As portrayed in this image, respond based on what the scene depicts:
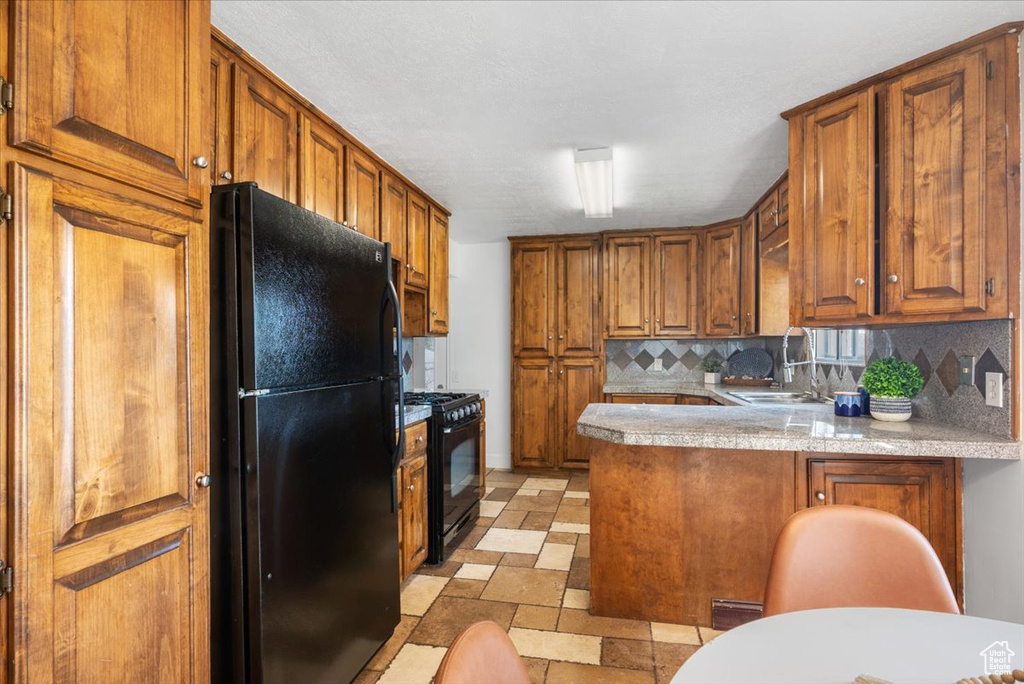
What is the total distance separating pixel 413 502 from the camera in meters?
2.74

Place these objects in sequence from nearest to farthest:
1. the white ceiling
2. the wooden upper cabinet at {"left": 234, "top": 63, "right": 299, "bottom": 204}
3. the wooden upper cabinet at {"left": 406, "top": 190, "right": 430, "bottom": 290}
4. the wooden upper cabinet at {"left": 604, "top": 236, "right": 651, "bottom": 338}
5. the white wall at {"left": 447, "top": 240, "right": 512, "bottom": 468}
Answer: the white ceiling, the wooden upper cabinet at {"left": 234, "top": 63, "right": 299, "bottom": 204}, the wooden upper cabinet at {"left": 406, "top": 190, "right": 430, "bottom": 290}, the wooden upper cabinet at {"left": 604, "top": 236, "right": 651, "bottom": 338}, the white wall at {"left": 447, "top": 240, "right": 512, "bottom": 468}

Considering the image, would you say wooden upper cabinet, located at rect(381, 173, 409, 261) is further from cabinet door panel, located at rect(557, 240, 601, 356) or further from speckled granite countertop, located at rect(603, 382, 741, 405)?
speckled granite countertop, located at rect(603, 382, 741, 405)

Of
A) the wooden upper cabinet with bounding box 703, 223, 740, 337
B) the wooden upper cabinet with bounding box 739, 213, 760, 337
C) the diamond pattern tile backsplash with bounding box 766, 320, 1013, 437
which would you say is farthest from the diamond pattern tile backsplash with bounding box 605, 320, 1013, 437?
the wooden upper cabinet with bounding box 703, 223, 740, 337

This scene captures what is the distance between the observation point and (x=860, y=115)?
7.06 ft

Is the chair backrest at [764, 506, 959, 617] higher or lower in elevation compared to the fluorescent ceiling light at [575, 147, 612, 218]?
lower

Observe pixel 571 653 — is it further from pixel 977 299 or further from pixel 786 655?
pixel 977 299

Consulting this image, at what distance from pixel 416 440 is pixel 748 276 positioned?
3.06m

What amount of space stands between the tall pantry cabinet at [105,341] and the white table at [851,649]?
3.70ft

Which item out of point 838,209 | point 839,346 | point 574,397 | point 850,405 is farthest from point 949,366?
point 574,397

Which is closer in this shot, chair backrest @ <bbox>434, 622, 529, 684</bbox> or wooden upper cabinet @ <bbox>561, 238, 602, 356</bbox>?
chair backrest @ <bbox>434, 622, 529, 684</bbox>

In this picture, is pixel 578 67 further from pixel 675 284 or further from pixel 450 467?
pixel 675 284

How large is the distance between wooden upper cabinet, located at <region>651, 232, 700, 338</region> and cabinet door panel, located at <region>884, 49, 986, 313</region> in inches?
110

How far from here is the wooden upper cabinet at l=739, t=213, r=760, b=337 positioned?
4.19 meters

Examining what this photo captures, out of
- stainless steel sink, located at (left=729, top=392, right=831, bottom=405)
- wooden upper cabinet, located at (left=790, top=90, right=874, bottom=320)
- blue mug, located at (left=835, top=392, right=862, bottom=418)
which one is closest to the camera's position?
wooden upper cabinet, located at (left=790, top=90, right=874, bottom=320)
